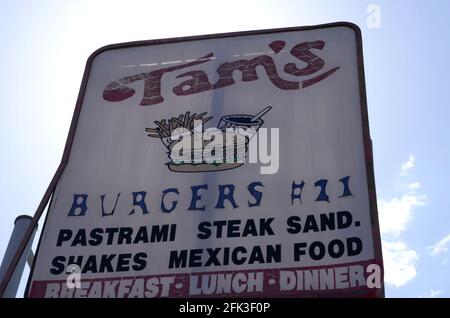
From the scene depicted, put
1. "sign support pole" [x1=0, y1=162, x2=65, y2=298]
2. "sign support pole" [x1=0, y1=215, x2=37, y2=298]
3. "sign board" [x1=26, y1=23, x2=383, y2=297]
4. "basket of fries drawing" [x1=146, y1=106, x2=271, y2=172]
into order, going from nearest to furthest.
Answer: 1. "sign board" [x1=26, y1=23, x2=383, y2=297]
2. "sign support pole" [x1=0, y1=162, x2=65, y2=298]
3. "sign support pole" [x1=0, y1=215, x2=37, y2=298]
4. "basket of fries drawing" [x1=146, y1=106, x2=271, y2=172]

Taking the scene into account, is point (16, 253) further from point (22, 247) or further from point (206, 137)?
point (206, 137)

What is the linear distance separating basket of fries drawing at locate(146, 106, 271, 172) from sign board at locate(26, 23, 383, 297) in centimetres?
2

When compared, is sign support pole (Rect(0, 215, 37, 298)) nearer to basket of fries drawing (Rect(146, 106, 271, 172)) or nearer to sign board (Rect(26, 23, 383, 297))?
sign board (Rect(26, 23, 383, 297))

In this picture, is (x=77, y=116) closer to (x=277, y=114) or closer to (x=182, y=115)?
(x=182, y=115)

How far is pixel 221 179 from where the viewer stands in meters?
5.46

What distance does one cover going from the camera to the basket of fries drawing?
5.61 m

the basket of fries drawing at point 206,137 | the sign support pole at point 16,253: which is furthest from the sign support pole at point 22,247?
the basket of fries drawing at point 206,137

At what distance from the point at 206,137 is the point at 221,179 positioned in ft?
1.62

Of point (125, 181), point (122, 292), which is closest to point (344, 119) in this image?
point (125, 181)

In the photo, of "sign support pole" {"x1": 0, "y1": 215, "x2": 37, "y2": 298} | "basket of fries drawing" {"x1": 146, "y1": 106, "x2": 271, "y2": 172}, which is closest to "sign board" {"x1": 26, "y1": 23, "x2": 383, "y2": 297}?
"basket of fries drawing" {"x1": 146, "y1": 106, "x2": 271, "y2": 172}

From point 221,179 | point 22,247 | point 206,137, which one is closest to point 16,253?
point 22,247

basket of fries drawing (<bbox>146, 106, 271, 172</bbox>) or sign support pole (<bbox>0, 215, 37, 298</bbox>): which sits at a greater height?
basket of fries drawing (<bbox>146, 106, 271, 172</bbox>)

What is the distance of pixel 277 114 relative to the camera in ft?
19.1

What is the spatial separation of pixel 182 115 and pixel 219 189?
1.00m
